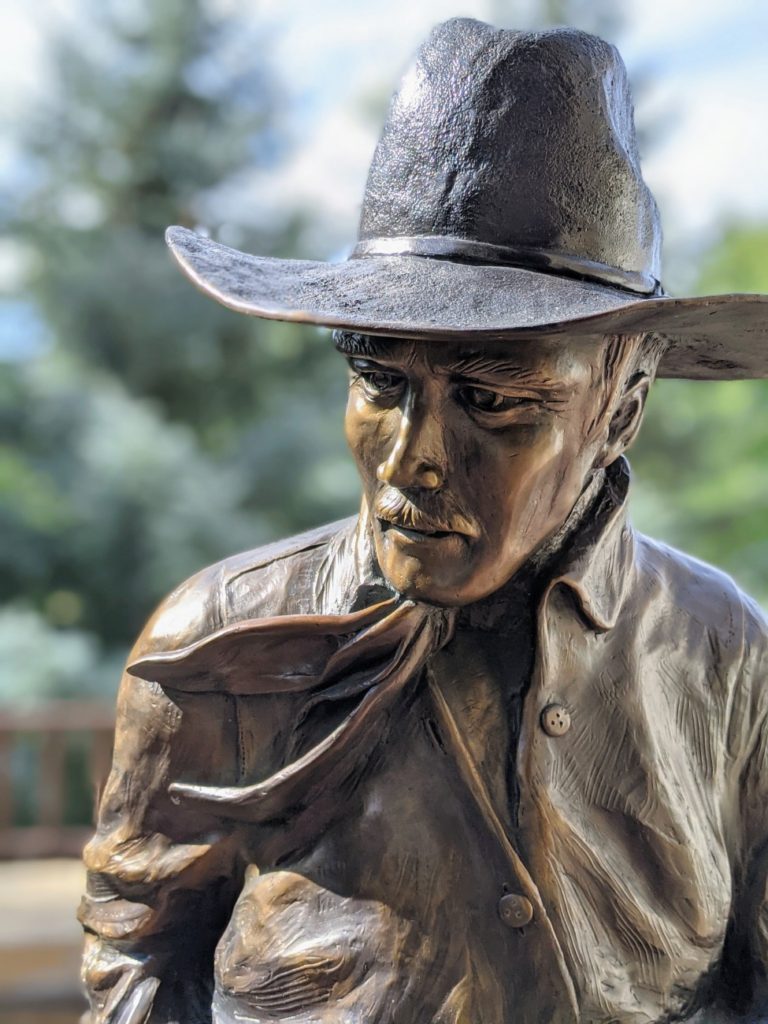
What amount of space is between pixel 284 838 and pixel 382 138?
2.39 ft

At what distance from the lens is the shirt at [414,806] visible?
1.27m

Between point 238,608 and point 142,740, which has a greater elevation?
point 238,608

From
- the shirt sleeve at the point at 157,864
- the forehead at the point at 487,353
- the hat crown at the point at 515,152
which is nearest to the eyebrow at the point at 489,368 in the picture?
the forehead at the point at 487,353

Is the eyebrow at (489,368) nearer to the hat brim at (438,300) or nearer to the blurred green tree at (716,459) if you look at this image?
the hat brim at (438,300)

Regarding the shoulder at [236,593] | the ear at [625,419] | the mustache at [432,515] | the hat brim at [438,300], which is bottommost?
the shoulder at [236,593]

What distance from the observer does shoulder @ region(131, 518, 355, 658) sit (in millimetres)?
1360

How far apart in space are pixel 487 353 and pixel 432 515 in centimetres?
16

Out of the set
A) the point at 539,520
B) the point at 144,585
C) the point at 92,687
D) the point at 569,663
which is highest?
the point at 539,520

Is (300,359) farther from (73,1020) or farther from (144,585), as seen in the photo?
(73,1020)

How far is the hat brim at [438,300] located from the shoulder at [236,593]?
358 mm


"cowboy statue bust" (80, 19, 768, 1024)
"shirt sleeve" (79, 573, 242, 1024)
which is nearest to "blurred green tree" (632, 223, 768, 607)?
"cowboy statue bust" (80, 19, 768, 1024)

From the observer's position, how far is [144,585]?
6.61 meters

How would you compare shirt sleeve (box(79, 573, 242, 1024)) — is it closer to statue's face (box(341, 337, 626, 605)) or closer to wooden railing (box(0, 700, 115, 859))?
statue's face (box(341, 337, 626, 605))

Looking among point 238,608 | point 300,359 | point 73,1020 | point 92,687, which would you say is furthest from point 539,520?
point 300,359
